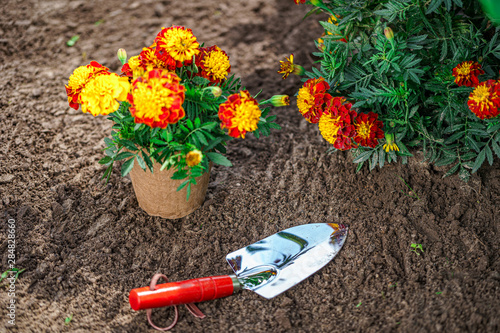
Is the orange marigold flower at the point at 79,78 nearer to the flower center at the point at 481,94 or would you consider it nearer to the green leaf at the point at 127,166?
the green leaf at the point at 127,166

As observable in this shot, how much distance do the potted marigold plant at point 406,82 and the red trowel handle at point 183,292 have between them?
2.24 feet

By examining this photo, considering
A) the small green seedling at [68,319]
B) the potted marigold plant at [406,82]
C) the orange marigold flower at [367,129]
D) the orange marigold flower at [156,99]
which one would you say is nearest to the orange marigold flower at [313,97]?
the potted marigold plant at [406,82]

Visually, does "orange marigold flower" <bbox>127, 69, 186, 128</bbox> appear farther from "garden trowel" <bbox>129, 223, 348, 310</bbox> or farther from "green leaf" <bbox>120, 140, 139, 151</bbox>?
"garden trowel" <bbox>129, 223, 348, 310</bbox>

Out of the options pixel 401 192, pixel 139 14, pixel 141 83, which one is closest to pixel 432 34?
pixel 401 192

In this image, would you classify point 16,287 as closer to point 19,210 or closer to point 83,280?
point 83,280

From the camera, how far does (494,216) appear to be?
1.77 metres

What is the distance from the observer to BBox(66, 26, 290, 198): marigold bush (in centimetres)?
140

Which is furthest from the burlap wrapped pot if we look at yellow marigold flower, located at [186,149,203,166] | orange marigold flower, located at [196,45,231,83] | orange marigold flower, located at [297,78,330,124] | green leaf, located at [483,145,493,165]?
green leaf, located at [483,145,493,165]

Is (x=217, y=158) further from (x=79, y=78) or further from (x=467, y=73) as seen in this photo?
(x=467, y=73)

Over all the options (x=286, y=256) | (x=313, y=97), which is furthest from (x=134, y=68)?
(x=286, y=256)

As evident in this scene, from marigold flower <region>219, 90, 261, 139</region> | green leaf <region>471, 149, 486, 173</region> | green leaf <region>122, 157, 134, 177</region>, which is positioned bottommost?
green leaf <region>471, 149, 486, 173</region>

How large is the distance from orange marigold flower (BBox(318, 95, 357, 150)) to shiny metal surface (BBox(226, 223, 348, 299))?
352 millimetres

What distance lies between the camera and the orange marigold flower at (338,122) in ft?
5.65

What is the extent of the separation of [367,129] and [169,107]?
79 centimetres
